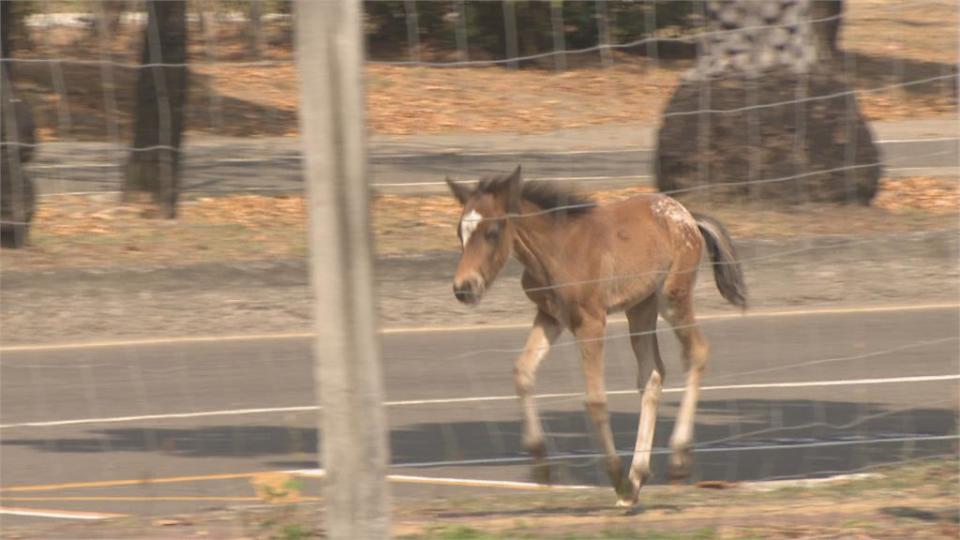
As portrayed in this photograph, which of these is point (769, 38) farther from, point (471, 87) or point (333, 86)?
point (333, 86)

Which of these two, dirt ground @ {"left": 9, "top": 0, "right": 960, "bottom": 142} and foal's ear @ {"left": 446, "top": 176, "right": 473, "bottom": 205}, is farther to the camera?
dirt ground @ {"left": 9, "top": 0, "right": 960, "bottom": 142}

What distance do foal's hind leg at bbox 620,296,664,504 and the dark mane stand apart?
599 mm

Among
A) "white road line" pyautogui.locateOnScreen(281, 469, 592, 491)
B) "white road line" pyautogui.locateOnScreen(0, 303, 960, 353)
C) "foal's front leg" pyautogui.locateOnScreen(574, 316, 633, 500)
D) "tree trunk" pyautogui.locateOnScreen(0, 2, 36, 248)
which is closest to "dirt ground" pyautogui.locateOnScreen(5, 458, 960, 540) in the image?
"foal's front leg" pyautogui.locateOnScreen(574, 316, 633, 500)

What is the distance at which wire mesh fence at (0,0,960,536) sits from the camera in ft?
30.5

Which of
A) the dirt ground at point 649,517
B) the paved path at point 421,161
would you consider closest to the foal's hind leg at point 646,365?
the dirt ground at point 649,517

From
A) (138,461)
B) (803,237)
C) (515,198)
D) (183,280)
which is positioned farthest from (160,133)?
(515,198)

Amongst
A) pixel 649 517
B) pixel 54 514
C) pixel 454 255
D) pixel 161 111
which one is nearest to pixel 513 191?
pixel 649 517

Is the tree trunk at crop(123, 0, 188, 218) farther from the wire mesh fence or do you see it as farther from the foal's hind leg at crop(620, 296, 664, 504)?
the foal's hind leg at crop(620, 296, 664, 504)

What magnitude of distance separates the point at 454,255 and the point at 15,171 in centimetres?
346

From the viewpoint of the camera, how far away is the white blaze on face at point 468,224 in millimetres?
7277

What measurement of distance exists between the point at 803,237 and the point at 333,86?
30.1ft

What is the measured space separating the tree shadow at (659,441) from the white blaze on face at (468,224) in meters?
1.30

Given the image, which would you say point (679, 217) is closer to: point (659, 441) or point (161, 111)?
point (659, 441)

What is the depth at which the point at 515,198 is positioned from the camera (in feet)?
24.6
